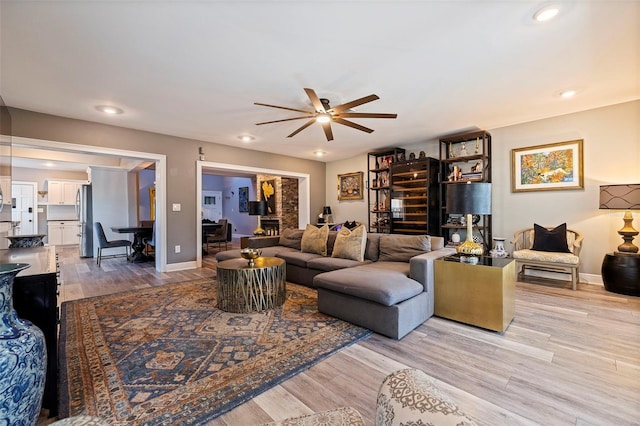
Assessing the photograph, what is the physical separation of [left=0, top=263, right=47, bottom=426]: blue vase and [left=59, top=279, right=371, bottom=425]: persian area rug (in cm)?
48

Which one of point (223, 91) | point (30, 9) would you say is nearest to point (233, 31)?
point (223, 91)

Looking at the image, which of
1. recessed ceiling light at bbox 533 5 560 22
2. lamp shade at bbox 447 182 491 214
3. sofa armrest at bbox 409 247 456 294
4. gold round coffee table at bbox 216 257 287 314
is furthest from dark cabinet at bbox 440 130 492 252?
gold round coffee table at bbox 216 257 287 314

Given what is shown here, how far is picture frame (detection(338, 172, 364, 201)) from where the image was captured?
7.03m

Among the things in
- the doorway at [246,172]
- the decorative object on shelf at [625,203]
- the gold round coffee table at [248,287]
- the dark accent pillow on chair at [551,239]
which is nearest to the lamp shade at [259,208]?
the doorway at [246,172]

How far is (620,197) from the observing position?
346 centimetres

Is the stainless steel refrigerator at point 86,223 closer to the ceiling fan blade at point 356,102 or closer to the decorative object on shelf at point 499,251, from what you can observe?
the ceiling fan blade at point 356,102

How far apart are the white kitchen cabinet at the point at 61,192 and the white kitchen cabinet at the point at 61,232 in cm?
64

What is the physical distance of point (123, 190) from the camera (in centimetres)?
714

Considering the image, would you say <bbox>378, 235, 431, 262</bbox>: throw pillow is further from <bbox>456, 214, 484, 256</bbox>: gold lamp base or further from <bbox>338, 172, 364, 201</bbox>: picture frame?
<bbox>338, 172, 364, 201</bbox>: picture frame

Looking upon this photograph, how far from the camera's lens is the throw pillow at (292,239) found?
4656 mm

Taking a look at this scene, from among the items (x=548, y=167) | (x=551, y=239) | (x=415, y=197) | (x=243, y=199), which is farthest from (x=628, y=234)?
(x=243, y=199)

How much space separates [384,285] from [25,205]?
36.9 ft

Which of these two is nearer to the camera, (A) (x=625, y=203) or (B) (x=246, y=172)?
(A) (x=625, y=203)

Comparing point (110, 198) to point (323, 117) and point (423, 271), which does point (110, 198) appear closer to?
point (323, 117)
